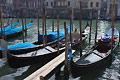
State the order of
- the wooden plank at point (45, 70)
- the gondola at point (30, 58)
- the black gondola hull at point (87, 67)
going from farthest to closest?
the gondola at point (30, 58)
the black gondola hull at point (87, 67)
the wooden plank at point (45, 70)

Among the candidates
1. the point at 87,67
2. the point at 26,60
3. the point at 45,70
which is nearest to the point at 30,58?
the point at 26,60

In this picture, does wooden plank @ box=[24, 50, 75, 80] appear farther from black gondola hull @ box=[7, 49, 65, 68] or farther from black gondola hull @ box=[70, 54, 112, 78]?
black gondola hull @ box=[7, 49, 65, 68]

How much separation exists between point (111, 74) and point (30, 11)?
38.2m

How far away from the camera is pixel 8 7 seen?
43219mm

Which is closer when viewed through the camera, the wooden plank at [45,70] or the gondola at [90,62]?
the wooden plank at [45,70]

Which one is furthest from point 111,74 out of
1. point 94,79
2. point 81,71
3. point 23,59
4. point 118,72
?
point 23,59

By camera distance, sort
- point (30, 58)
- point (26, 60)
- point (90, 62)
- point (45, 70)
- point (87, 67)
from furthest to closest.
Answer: point (30, 58), point (26, 60), point (90, 62), point (87, 67), point (45, 70)

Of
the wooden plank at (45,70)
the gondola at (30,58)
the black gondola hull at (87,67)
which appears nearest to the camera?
the wooden plank at (45,70)

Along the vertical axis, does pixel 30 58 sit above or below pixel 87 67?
above

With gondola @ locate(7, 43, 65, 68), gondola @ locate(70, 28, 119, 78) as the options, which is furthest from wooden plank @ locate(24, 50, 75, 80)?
gondola @ locate(7, 43, 65, 68)

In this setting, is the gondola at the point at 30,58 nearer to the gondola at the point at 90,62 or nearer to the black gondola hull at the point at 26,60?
the black gondola hull at the point at 26,60

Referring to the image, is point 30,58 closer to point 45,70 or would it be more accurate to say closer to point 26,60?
point 26,60

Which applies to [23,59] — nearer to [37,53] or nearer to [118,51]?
[37,53]

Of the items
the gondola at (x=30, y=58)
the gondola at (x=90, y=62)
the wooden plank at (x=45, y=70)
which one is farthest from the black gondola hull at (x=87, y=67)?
the gondola at (x=30, y=58)
